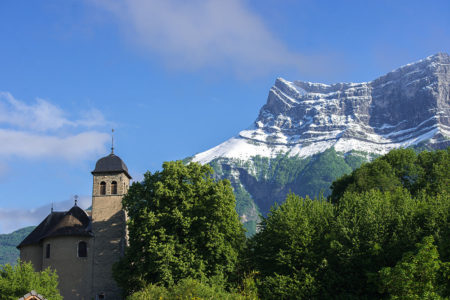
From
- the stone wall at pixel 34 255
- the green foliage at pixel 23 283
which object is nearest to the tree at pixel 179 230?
the green foliage at pixel 23 283

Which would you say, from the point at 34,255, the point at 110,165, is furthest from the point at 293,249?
the point at 34,255

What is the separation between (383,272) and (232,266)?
1606 centimetres

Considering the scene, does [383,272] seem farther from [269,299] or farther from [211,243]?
[211,243]

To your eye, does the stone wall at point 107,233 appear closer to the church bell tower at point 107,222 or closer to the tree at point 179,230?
the church bell tower at point 107,222

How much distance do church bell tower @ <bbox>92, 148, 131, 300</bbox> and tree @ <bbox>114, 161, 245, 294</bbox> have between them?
581 cm

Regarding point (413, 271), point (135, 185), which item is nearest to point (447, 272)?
point (413, 271)

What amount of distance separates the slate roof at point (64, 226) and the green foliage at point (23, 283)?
9.46 m

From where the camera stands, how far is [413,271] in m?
31.5

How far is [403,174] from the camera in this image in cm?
6775

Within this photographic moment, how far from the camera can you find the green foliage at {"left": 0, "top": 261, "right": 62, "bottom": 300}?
143 feet

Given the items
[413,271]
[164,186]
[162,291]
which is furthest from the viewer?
[164,186]

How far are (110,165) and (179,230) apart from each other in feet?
45.3

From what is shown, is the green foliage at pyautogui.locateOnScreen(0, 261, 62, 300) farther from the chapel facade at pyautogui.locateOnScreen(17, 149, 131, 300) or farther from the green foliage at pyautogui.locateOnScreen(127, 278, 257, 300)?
the green foliage at pyautogui.locateOnScreen(127, 278, 257, 300)

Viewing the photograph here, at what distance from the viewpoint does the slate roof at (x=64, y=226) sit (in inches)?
2190
